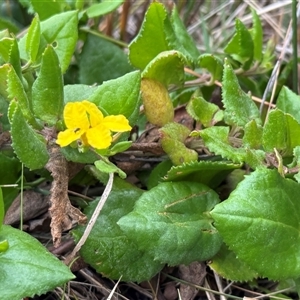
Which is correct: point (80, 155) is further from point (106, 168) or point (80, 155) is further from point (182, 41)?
point (182, 41)

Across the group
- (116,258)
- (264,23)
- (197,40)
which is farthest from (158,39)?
(264,23)

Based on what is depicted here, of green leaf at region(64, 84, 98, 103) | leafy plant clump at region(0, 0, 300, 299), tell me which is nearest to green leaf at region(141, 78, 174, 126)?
leafy plant clump at region(0, 0, 300, 299)

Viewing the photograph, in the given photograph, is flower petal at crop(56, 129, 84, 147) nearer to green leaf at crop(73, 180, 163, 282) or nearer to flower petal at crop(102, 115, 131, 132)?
flower petal at crop(102, 115, 131, 132)

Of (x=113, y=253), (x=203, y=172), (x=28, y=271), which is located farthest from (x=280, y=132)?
(x=28, y=271)

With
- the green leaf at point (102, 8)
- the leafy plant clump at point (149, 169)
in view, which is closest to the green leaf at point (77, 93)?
the leafy plant clump at point (149, 169)

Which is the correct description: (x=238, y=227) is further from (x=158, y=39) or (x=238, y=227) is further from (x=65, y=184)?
(x=158, y=39)

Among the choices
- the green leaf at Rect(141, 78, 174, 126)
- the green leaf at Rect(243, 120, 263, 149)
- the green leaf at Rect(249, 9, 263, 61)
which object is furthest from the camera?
the green leaf at Rect(249, 9, 263, 61)
